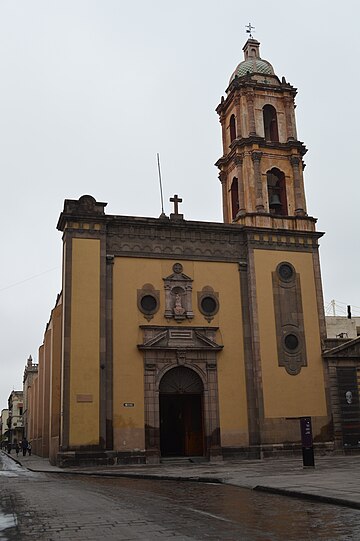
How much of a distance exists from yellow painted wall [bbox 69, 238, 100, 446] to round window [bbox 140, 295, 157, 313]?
86.2 inches

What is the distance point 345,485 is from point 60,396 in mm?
16649

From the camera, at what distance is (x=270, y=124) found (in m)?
34.9

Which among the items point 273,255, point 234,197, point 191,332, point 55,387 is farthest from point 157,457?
point 234,197

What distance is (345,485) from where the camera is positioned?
13.1m

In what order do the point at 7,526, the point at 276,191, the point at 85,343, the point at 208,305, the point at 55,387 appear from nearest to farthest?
the point at 7,526 → the point at 85,343 → the point at 55,387 → the point at 208,305 → the point at 276,191

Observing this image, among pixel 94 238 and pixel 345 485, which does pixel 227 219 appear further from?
pixel 345 485

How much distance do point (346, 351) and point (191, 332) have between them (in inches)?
312

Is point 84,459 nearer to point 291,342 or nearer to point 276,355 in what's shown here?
point 276,355

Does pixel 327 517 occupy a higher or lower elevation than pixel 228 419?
lower

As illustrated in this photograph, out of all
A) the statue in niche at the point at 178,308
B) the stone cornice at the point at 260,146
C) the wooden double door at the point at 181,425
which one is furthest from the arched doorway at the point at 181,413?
the stone cornice at the point at 260,146

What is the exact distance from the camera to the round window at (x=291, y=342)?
99.0ft

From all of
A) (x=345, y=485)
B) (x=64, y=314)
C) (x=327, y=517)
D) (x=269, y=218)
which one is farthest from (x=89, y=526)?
(x=269, y=218)

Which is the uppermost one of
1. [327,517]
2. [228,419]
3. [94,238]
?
[94,238]

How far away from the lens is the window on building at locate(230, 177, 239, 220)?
111 feet
